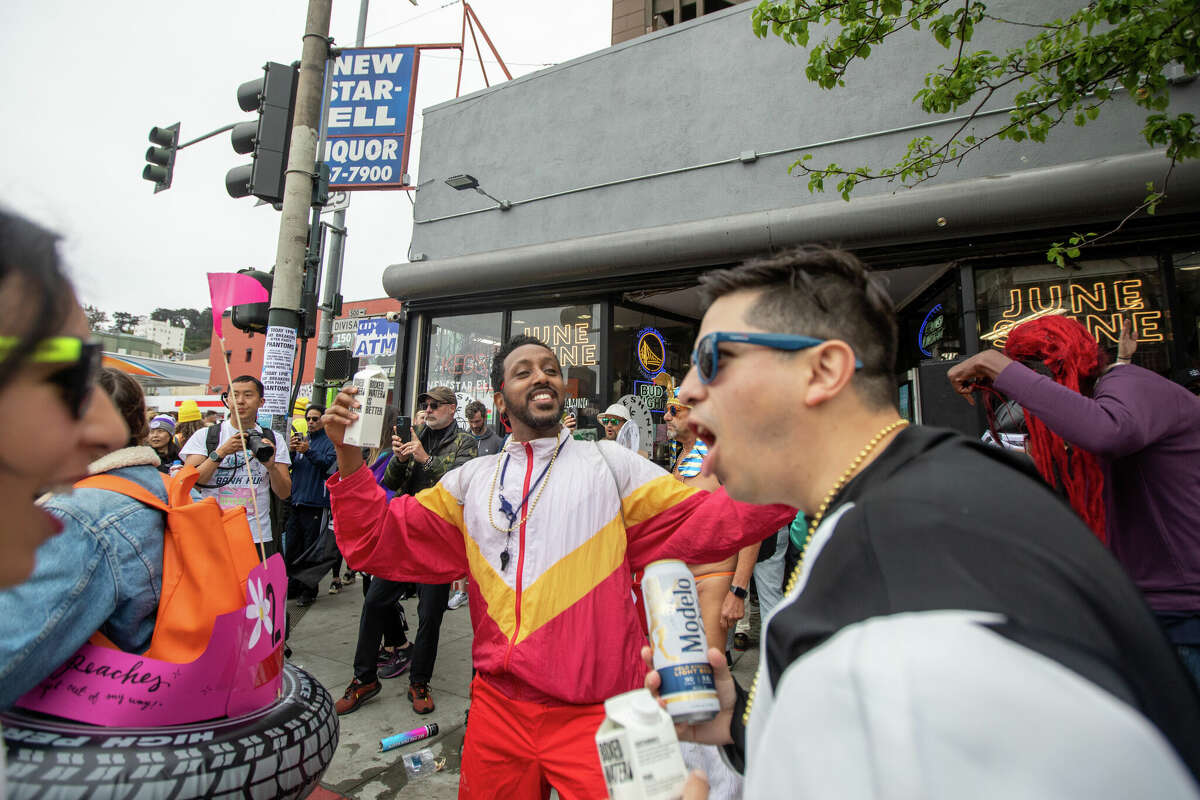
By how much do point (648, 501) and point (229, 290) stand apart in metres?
2.59

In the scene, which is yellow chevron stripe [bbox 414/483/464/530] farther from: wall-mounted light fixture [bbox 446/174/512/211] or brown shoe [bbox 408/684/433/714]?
wall-mounted light fixture [bbox 446/174/512/211]

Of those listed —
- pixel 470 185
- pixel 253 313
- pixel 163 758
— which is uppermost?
pixel 470 185

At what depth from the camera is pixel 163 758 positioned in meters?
1.56

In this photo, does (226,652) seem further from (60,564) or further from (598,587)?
(598,587)

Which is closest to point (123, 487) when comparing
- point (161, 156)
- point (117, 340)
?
point (117, 340)

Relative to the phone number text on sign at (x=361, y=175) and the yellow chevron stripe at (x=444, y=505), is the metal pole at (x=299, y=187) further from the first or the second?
the yellow chevron stripe at (x=444, y=505)

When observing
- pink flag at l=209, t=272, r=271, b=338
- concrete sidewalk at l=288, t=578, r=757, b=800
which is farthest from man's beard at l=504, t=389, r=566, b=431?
concrete sidewalk at l=288, t=578, r=757, b=800

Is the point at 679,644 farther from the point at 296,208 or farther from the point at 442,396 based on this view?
the point at 296,208

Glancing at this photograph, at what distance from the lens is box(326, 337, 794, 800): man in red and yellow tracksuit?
2.00 metres

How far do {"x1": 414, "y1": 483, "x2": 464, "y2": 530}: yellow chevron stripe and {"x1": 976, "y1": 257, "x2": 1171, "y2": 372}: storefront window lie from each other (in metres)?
6.04

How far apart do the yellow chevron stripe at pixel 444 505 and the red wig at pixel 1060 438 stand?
2359mm

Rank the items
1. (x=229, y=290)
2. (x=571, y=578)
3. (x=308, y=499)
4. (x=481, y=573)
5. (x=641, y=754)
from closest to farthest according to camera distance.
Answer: (x=641, y=754), (x=571, y=578), (x=481, y=573), (x=229, y=290), (x=308, y=499)

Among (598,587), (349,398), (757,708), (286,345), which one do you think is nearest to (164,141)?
(286,345)

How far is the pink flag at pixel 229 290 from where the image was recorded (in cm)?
319
